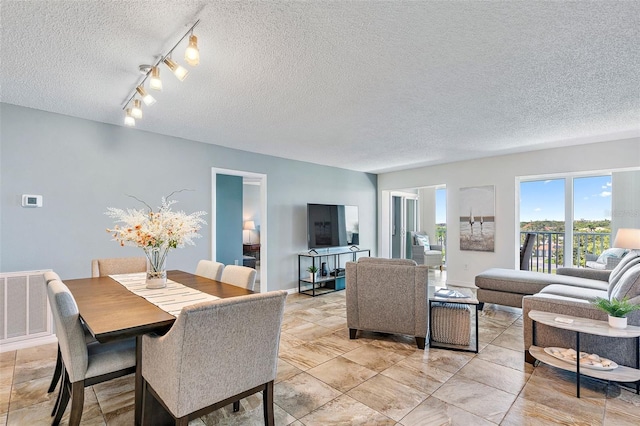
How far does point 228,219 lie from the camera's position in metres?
6.46

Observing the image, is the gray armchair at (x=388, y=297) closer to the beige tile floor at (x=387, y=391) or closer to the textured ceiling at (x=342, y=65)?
the beige tile floor at (x=387, y=391)

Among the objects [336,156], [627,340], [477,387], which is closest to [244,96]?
[336,156]

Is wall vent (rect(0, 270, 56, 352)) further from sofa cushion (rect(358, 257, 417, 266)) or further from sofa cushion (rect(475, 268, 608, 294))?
sofa cushion (rect(475, 268, 608, 294))

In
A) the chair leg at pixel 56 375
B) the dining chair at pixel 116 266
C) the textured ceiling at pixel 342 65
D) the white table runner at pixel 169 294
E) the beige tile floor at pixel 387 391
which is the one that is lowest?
the beige tile floor at pixel 387 391

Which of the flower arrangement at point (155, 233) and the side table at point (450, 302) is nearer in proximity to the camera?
the flower arrangement at point (155, 233)

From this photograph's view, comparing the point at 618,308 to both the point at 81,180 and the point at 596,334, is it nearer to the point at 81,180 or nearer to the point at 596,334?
the point at 596,334

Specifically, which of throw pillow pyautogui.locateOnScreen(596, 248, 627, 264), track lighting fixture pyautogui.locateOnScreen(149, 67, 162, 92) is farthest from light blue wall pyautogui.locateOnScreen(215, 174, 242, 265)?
throw pillow pyautogui.locateOnScreen(596, 248, 627, 264)

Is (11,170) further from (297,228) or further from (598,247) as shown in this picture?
(598,247)

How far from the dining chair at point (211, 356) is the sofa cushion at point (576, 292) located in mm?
3038

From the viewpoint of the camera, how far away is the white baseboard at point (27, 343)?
3.04 meters

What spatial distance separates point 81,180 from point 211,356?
3.08 metres

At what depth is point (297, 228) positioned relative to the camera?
5645 millimetres

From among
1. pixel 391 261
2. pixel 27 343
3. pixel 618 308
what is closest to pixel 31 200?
pixel 27 343

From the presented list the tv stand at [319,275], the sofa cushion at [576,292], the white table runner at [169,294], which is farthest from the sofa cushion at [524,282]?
the white table runner at [169,294]
